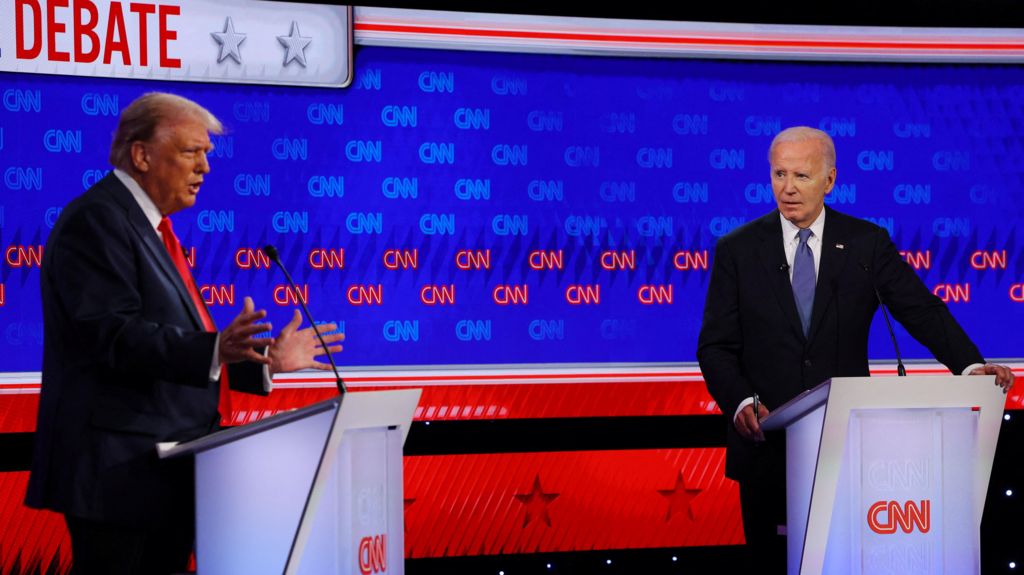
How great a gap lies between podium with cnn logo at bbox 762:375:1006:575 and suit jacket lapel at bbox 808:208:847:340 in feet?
2.13

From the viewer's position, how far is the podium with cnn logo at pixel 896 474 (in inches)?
110

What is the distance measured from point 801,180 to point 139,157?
193cm

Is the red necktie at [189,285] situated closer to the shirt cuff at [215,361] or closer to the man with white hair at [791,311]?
the shirt cuff at [215,361]

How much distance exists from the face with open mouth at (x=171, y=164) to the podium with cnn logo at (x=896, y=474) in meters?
1.58

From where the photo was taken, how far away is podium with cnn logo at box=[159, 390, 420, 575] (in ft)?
8.57

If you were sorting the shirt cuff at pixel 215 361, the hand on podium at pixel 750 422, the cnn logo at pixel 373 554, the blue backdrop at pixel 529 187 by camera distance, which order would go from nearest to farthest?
the shirt cuff at pixel 215 361
the cnn logo at pixel 373 554
the hand on podium at pixel 750 422
the blue backdrop at pixel 529 187

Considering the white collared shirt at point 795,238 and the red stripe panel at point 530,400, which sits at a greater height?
the white collared shirt at point 795,238

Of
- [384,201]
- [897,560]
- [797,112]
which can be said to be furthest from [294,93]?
[897,560]

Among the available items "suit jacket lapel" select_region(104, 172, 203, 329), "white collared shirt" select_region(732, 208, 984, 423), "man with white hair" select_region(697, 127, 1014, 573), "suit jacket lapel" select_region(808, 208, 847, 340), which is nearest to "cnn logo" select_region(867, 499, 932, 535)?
"man with white hair" select_region(697, 127, 1014, 573)

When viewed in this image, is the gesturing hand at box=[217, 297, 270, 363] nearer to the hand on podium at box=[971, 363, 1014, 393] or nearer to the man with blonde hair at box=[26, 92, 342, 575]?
the man with blonde hair at box=[26, 92, 342, 575]

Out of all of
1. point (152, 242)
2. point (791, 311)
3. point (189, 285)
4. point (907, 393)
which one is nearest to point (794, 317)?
point (791, 311)

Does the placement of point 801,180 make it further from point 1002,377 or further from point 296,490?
point 296,490

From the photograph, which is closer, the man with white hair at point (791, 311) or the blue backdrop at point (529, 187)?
the man with white hair at point (791, 311)

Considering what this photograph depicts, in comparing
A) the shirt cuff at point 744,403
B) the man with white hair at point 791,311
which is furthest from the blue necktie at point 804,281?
the shirt cuff at point 744,403
